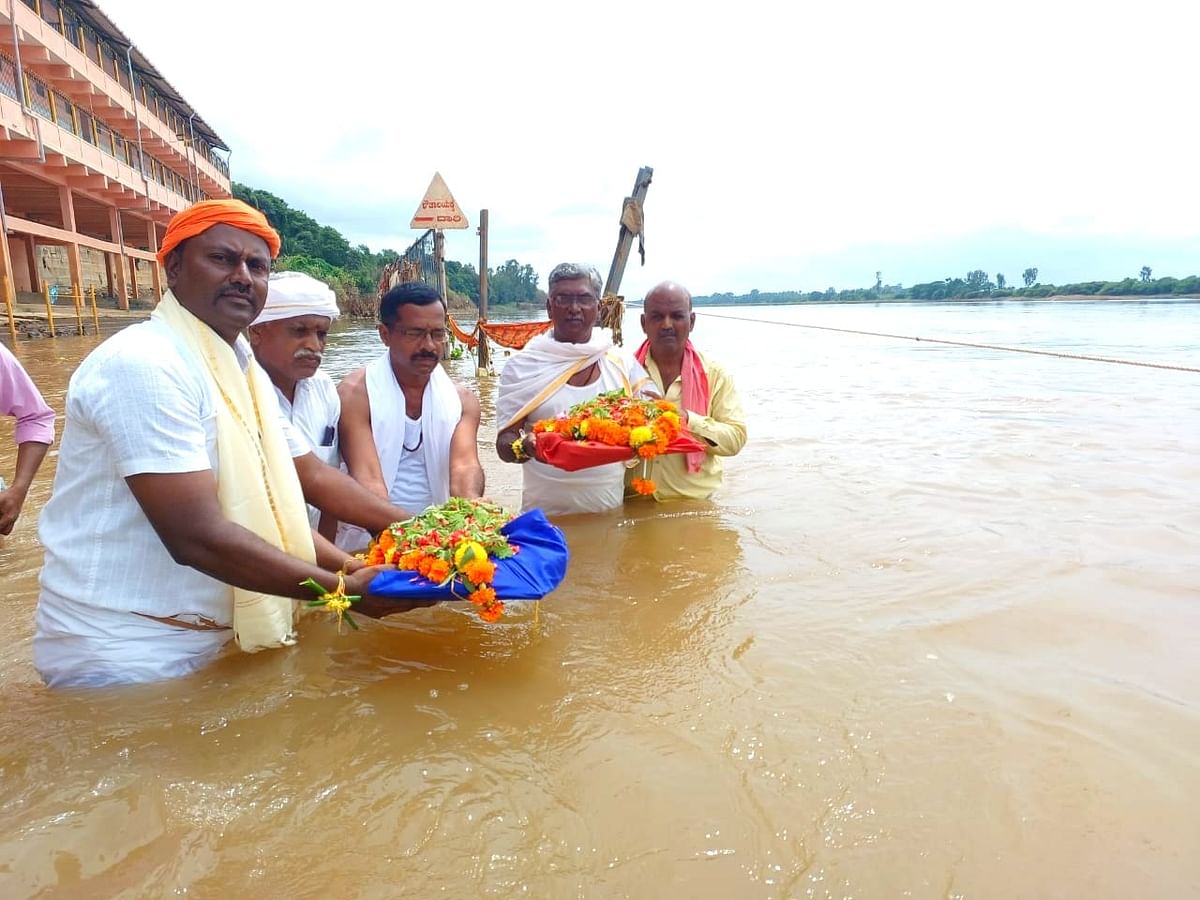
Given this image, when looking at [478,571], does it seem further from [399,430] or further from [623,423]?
[623,423]

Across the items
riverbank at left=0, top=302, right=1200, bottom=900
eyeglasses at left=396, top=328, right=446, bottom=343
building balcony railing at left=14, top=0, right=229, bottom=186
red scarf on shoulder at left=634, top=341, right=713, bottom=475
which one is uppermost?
building balcony railing at left=14, top=0, right=229, bottom=186

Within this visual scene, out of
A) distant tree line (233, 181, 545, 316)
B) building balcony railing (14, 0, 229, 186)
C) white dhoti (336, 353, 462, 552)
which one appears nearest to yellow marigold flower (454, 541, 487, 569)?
white dhoti (336, 353, 462, 552)

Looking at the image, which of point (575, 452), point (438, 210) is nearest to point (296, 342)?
point (575, 452)

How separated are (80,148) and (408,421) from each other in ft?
84.7

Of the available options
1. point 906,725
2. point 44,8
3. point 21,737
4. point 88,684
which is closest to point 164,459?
point 88,684

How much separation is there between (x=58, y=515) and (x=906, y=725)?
2636 mm

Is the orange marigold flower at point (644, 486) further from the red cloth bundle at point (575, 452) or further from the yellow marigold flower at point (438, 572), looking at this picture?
the yellow marigold flower at point (438, 572)

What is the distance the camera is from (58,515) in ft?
6.53

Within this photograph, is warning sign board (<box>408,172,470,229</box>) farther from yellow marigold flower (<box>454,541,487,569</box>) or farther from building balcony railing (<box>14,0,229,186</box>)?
building balcony railing (<box>14,0,229,186</box>)

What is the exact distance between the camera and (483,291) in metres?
15.0

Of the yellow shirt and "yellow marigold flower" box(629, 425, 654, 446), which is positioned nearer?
"yellow marigold flower" box(629, 425, 654, 446)

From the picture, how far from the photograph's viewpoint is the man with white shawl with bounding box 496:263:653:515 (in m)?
3.87

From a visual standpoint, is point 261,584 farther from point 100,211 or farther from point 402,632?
point 100,211

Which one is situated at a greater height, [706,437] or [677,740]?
[706,437]
